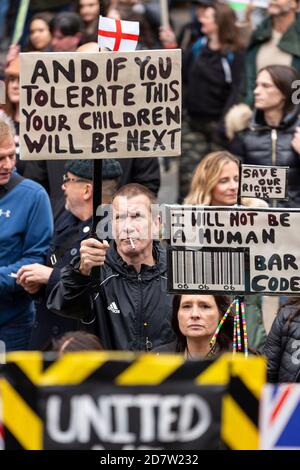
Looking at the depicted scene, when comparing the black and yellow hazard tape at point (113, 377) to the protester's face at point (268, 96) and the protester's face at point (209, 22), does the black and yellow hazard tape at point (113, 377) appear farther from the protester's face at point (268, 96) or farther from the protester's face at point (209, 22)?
the protester's face at point (209, 22)

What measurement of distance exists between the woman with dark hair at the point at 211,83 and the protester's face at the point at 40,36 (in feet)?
4.29

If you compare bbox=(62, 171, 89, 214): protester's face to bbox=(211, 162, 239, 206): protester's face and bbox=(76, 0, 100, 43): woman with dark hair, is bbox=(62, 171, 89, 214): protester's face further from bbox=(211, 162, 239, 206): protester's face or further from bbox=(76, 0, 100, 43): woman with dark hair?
bbox=(76, 0, 100, 43): woman with dark hair

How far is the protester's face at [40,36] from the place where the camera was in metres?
11.2

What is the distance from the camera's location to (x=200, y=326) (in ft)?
19.6

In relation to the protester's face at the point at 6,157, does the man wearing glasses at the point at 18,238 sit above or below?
below

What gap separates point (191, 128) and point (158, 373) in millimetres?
8003

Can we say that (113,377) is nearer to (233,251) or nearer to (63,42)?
(233,251)

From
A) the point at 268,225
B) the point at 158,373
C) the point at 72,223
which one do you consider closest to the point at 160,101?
the point at 268,225

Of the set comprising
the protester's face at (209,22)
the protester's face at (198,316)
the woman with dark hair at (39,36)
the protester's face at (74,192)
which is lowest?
the protester's face at (198,316)

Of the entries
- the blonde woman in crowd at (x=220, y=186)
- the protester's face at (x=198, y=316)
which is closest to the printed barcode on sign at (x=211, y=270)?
the protester's face at (x=198, y=316)

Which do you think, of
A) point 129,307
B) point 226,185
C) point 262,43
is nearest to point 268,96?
point 226,185

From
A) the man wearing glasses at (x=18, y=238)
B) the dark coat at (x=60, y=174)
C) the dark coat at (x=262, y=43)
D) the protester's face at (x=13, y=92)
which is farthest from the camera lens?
the dark coat at (x=262, y=43)

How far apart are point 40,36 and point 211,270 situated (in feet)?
19.6

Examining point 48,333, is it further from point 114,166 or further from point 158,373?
point 158,373
